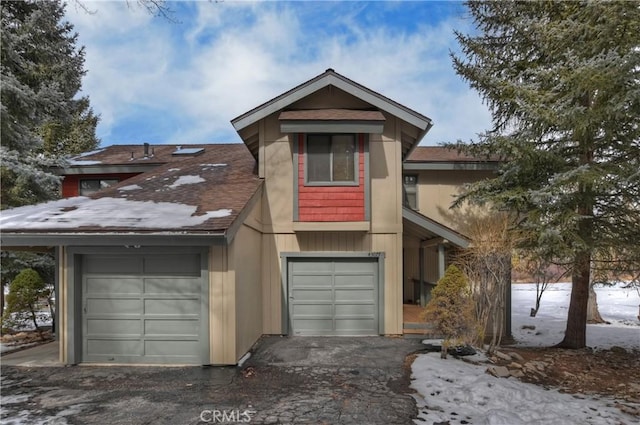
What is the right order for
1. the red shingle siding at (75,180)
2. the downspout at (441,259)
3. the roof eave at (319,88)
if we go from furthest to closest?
the red shingle siding at (75,180), the downspout at (441,259), the roof eave at (319,88)

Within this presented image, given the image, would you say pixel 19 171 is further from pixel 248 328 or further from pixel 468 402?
pixel 468 402

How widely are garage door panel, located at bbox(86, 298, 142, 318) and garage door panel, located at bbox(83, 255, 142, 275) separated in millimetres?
530

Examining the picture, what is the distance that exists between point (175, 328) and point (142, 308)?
2.47 feet

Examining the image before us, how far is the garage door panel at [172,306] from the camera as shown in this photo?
706 centimetres

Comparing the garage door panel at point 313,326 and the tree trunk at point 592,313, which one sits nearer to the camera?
the garage door panel at point 313,326

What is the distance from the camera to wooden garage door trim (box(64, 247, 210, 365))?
6.91m

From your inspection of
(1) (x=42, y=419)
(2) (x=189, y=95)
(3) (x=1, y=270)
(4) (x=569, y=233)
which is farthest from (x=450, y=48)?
(3) (x=1, y=270)

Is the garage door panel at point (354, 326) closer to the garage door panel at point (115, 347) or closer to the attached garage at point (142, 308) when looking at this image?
the attached garage at point (142, 308)

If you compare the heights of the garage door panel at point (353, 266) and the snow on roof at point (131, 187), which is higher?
the snow on roof at point (131, 187)

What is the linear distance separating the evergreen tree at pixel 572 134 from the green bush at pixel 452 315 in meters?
2.06

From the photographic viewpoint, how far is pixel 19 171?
9.30m

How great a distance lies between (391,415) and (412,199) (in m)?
8.39

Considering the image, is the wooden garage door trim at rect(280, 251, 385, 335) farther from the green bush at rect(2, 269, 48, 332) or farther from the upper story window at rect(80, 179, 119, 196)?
the upper story window at rect(80, 179, 119, 196)

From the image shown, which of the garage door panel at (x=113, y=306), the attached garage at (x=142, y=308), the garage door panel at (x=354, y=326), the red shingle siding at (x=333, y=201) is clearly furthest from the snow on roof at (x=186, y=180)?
the garage door panel at (x=354, y=326)
